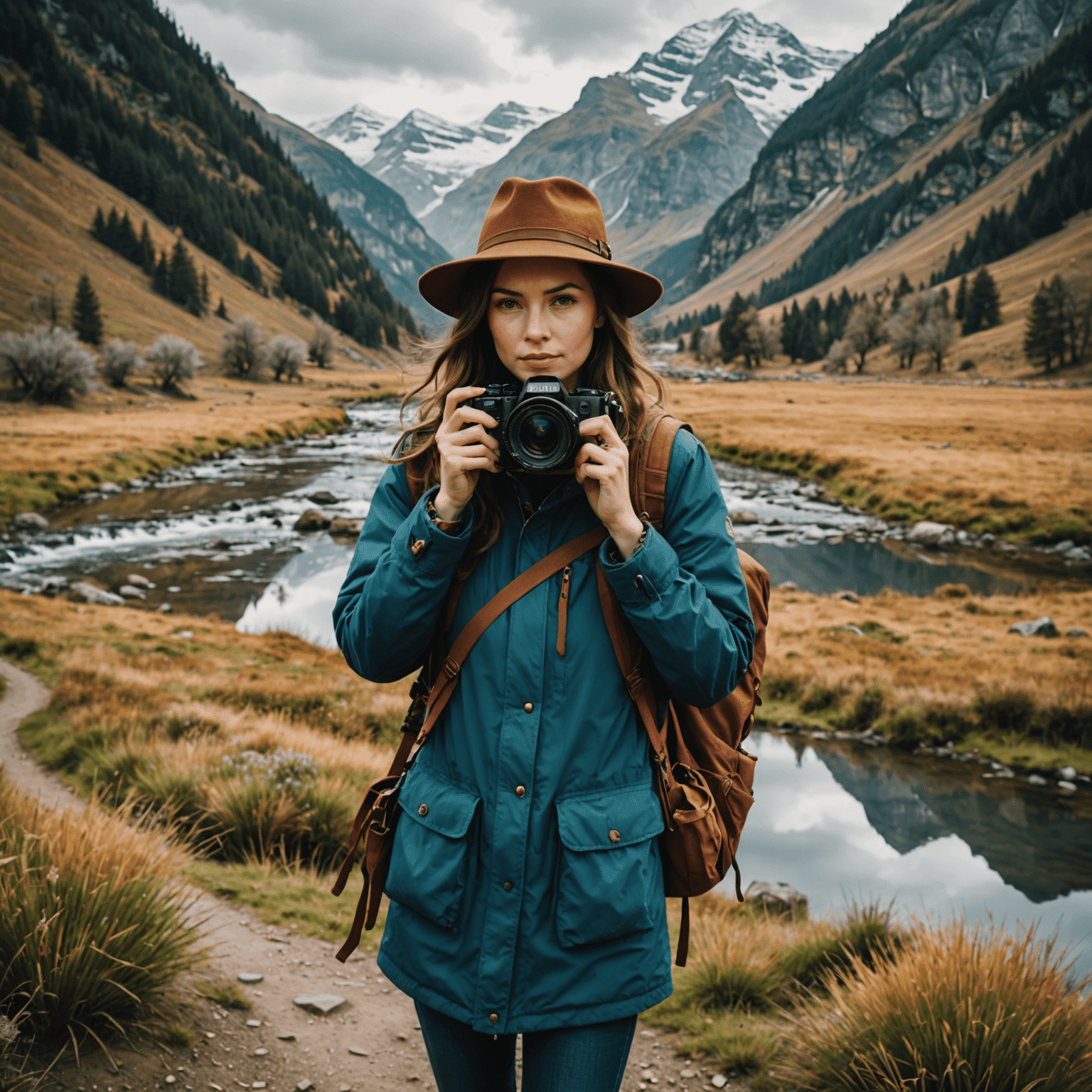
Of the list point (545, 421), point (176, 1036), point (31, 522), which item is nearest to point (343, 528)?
point (31, 522)

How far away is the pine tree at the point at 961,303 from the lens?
91375mm

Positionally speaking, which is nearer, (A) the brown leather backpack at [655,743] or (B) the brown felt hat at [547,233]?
(A) the brown leather backpack at [655,743]

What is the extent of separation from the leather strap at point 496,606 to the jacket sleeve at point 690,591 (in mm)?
107

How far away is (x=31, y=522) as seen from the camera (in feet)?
64.5

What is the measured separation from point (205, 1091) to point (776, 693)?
9246 millimetres

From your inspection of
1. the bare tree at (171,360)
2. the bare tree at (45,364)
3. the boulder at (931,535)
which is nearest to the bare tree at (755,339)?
the bare tree at (171,360)

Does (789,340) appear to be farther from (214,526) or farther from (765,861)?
(765,861)

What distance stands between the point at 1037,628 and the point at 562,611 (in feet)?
46.0

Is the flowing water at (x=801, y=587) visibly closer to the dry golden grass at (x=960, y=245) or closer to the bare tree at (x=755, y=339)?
the dry golden grass at (x=960, y=245)

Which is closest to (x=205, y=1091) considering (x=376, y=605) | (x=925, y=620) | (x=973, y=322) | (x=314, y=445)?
(x=376, y=605)

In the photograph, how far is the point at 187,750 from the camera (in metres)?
5.93

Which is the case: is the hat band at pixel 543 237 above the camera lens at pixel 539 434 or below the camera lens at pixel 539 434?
above

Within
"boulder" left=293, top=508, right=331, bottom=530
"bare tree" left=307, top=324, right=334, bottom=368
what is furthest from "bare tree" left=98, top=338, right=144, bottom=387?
"bare tree" left=307, top=324, right=334, bottom=368

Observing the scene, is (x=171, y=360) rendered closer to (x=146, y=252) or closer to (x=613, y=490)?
(x=146, y=252)
